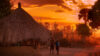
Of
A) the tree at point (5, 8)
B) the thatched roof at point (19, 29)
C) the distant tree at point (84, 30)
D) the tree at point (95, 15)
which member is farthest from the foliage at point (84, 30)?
the tree at point (5, 8)

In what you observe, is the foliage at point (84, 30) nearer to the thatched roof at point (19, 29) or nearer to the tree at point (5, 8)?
the thatched roof at point (19, 29)

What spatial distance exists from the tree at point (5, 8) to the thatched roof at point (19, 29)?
56 cm

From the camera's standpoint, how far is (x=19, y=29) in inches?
1015

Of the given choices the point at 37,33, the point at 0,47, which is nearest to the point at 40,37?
the point at 37,33

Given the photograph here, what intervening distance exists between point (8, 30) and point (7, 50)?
2.13 meters

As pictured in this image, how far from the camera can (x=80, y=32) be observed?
79.9 meters

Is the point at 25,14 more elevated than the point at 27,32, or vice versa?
the point at 25,14

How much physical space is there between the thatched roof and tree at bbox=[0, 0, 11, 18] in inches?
22.1

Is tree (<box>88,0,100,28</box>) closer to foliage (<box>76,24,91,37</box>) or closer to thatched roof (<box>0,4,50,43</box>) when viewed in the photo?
thatched roof (<box>0,4,50,43</box>)

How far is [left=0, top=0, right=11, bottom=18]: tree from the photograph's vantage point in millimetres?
25084

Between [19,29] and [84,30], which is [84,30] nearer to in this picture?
[84,30]

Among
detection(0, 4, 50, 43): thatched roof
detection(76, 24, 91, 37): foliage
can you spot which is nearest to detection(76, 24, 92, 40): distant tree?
detection(76, 24, 91, 37): foliage

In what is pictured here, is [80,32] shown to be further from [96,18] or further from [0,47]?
[0,47]

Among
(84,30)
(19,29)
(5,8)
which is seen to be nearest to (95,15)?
(19,29)
